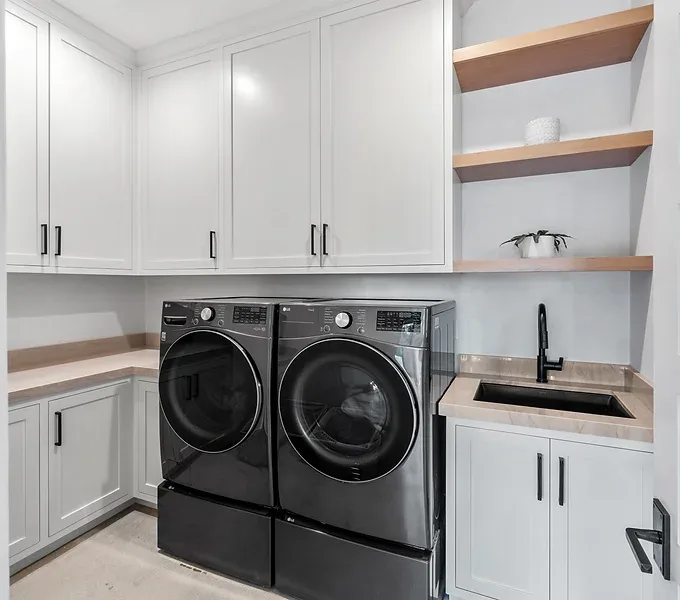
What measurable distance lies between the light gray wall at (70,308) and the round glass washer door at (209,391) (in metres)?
0.88

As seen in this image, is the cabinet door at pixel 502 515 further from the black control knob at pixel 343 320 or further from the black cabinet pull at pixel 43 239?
the black cabinet pull at pixel 43 239

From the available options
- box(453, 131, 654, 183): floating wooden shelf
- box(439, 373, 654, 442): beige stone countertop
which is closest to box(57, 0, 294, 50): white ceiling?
box(453, 131, 654, 183): floating wooden shelf

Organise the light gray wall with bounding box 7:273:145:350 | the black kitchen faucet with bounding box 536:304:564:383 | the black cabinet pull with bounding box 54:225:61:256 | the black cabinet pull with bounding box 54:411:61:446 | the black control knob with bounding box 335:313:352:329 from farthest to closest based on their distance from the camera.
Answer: the light gray wall with bounding box 7:273:145:350 < the black cabinet pull with bounding box 54:225:61:256 < the black cabinet pull with bounding box 54:411:61:446 < the black kitchen faucet with bounding box 536:304:564:383 < the black control knob with bounding box 335:313:352:329

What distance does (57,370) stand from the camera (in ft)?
7.57

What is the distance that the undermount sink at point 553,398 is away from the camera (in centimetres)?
179

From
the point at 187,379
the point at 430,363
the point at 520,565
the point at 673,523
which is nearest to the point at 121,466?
the point at 187,379

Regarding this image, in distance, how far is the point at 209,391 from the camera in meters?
1.97

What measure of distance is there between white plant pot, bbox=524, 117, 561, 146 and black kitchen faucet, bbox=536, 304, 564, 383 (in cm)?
69

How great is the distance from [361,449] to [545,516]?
671 mm

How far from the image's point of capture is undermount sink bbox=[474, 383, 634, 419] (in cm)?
179

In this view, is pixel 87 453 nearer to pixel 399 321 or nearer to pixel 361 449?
pixel 361 449

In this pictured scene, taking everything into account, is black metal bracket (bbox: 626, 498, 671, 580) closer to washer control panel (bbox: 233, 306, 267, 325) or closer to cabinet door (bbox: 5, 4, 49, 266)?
washer control panel (bbox: 233, 306, 267, 325)

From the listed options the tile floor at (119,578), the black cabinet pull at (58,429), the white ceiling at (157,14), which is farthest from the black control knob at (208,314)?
the white ceiling at (157,14)

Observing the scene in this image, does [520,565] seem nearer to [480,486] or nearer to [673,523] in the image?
[480,486]
